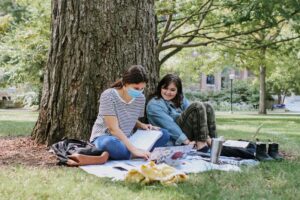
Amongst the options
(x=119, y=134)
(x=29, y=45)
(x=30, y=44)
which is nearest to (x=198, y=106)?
(x=119, y=134)

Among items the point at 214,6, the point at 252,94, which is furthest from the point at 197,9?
the point at 252,94

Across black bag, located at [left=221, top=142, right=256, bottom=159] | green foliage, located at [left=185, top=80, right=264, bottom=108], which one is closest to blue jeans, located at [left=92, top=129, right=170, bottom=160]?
black bag, located at [left=221, top=142, right=256, bottom=159]

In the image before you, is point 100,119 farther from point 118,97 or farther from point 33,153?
point 33,153

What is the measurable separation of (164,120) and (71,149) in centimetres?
126

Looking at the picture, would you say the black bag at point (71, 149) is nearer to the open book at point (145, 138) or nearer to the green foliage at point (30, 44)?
the open book at point (145, 138)

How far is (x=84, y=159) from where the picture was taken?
4566 mm

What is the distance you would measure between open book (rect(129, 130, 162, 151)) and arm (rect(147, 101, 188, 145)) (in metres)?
0.34

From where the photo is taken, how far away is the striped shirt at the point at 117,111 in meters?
4.90

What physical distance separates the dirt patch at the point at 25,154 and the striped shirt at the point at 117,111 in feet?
1.86

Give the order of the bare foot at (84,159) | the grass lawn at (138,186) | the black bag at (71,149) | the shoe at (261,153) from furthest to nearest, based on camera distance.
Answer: the shoe at (261,153), the black bag at (71,149), the bare foot at (84,159), the grass lawn at (138,186)

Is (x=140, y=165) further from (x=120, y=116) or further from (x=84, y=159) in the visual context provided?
(x=120, y=116)

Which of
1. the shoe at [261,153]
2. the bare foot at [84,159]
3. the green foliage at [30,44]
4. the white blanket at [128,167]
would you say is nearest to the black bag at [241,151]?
the shoe at [261,153]

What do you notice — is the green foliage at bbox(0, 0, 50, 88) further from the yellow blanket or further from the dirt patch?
the yellow blanket

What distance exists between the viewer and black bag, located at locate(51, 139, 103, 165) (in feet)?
15.3
